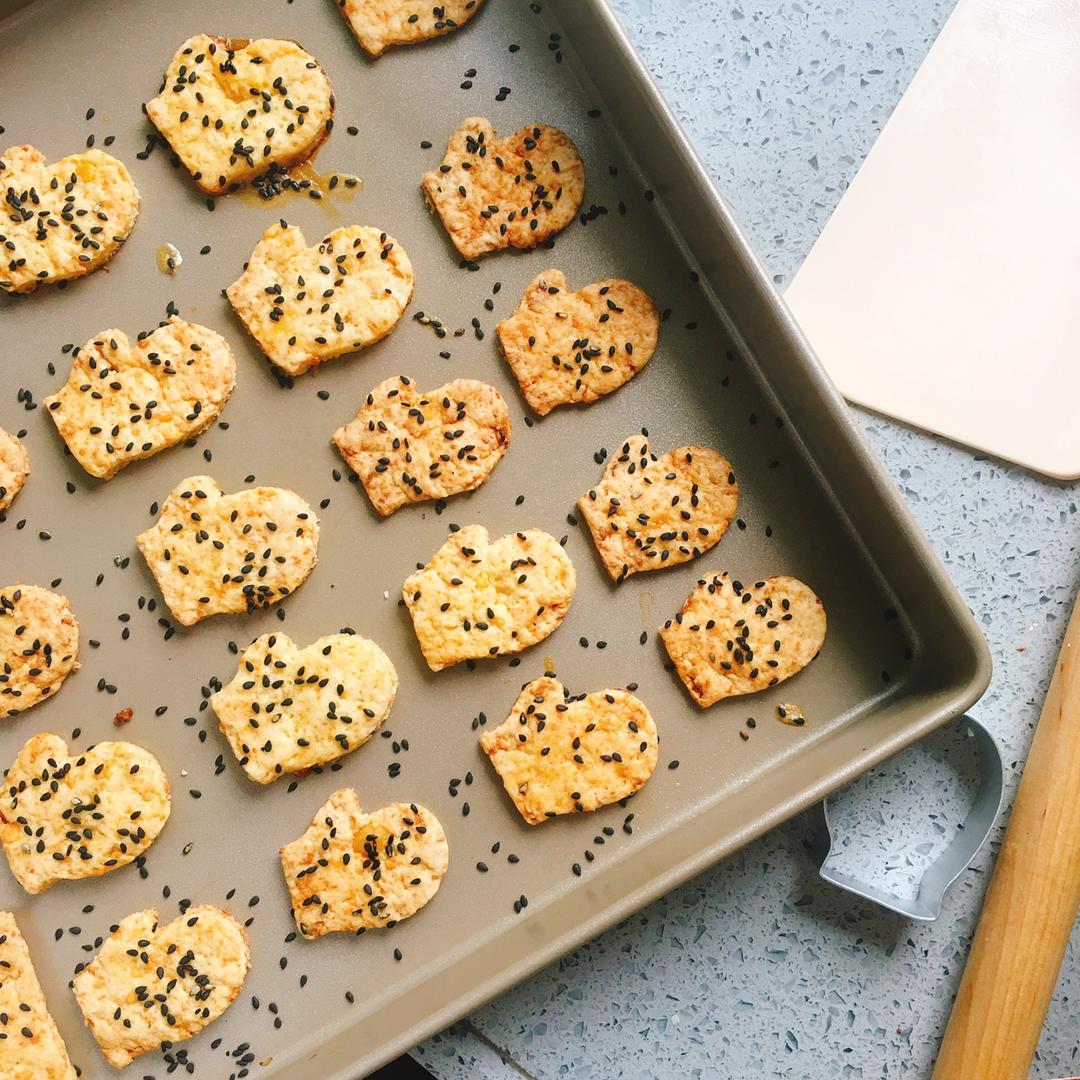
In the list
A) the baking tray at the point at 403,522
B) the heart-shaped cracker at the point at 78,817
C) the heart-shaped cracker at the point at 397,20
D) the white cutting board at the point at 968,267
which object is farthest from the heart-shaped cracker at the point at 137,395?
the white cutting board at the point at 968,267

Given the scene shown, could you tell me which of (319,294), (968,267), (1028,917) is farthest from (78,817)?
(968,267)

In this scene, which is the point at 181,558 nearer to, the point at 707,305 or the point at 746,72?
the point at 707,305

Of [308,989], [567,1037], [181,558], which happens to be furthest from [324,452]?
[567,1037]

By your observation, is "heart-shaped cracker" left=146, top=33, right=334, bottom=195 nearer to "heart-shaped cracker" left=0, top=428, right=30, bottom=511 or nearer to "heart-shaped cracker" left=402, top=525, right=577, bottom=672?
"heart-shaped cracker" left=0, top=428, right=30, bottom=511

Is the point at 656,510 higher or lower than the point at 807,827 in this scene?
higher

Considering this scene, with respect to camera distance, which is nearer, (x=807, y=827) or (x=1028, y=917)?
(x=1028, y=917)

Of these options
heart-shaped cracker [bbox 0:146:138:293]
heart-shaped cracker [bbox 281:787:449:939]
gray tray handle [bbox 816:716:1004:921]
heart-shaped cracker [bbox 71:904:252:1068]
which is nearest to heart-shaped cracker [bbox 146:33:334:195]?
heart-shaped cracker [bbox 0:146:138:293]

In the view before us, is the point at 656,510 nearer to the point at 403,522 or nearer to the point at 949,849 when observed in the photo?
the point at 403,522
